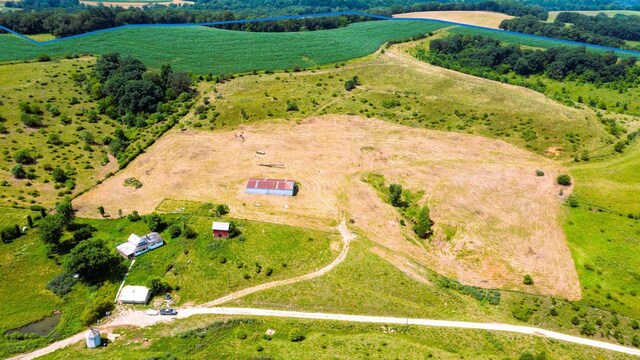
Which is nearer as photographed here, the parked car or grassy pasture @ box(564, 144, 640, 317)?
the parked car

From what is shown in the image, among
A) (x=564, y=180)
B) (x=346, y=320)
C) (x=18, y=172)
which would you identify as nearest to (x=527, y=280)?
(x=346, y=320)

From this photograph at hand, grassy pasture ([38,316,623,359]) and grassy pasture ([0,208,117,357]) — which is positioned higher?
grassy pasture ([0,208,117,357])

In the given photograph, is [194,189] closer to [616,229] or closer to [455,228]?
[455,228]

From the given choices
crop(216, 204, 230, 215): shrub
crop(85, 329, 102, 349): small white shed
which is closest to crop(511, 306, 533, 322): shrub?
crop(216, 204, 230, 215): shrub

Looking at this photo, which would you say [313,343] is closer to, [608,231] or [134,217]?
[134,217]

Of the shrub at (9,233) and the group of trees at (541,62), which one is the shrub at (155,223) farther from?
the group of trees at (541,62)

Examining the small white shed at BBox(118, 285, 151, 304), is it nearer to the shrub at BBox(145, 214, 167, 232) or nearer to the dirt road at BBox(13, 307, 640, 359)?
the dirt road at BBox(13, 307, 640, 359)

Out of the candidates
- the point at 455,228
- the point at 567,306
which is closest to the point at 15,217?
the point at 455,228
